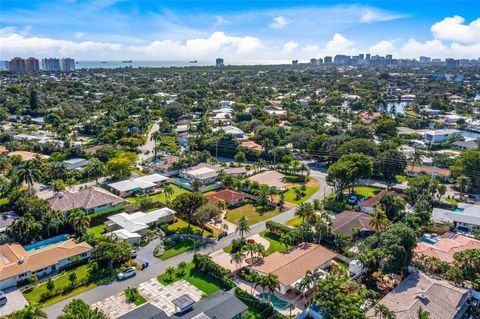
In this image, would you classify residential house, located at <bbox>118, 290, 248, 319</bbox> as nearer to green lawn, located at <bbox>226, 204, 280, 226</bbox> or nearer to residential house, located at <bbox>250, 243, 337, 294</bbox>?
residential house, located at <bbox>250, 243, 337, 294</bbox>

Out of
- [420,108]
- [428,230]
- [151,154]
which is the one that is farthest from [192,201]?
[420,108]

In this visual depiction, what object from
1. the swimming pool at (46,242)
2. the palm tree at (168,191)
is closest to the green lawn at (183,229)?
the palm tree at (168,191)

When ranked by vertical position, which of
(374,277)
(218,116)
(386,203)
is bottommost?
(374,277)

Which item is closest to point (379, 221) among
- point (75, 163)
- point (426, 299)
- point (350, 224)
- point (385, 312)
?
point (350, 224)

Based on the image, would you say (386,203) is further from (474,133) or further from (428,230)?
(474,133)

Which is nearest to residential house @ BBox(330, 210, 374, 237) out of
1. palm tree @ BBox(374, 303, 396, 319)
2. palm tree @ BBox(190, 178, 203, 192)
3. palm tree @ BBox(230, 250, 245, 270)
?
palm tree @ BBox(230, 250, 245, 270)

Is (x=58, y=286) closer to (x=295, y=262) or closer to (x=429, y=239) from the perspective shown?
(x=295, y=262)
